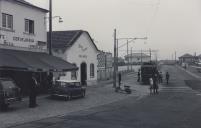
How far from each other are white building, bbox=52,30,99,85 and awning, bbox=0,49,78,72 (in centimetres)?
471

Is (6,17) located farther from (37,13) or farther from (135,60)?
(135,60)

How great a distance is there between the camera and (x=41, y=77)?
32.1 metres

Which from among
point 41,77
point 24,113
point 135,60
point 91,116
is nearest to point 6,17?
point 41,77

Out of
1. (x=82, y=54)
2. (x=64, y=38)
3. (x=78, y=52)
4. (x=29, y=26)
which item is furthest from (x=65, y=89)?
(x=82, y=54)

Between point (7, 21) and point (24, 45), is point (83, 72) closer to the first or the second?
point (24, 45)

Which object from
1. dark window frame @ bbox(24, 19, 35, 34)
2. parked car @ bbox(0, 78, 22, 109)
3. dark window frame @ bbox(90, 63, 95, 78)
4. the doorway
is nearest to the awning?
dark window frame @ bbox(24, 19, 35, 34)

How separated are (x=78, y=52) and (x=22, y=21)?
11.3 m

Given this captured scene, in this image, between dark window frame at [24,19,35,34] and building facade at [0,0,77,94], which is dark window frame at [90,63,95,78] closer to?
building facade at [0,0,77,94]

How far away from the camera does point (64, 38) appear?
39.4 m

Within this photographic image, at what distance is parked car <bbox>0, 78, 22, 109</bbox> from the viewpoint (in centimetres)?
1974

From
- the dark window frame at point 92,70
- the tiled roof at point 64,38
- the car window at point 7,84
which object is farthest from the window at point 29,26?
the dark window frame at point 92,70

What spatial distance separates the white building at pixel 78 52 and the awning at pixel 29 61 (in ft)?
15.5

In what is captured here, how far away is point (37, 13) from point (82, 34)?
985 cm

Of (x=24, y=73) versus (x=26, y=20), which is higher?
(x=26, y=20)
